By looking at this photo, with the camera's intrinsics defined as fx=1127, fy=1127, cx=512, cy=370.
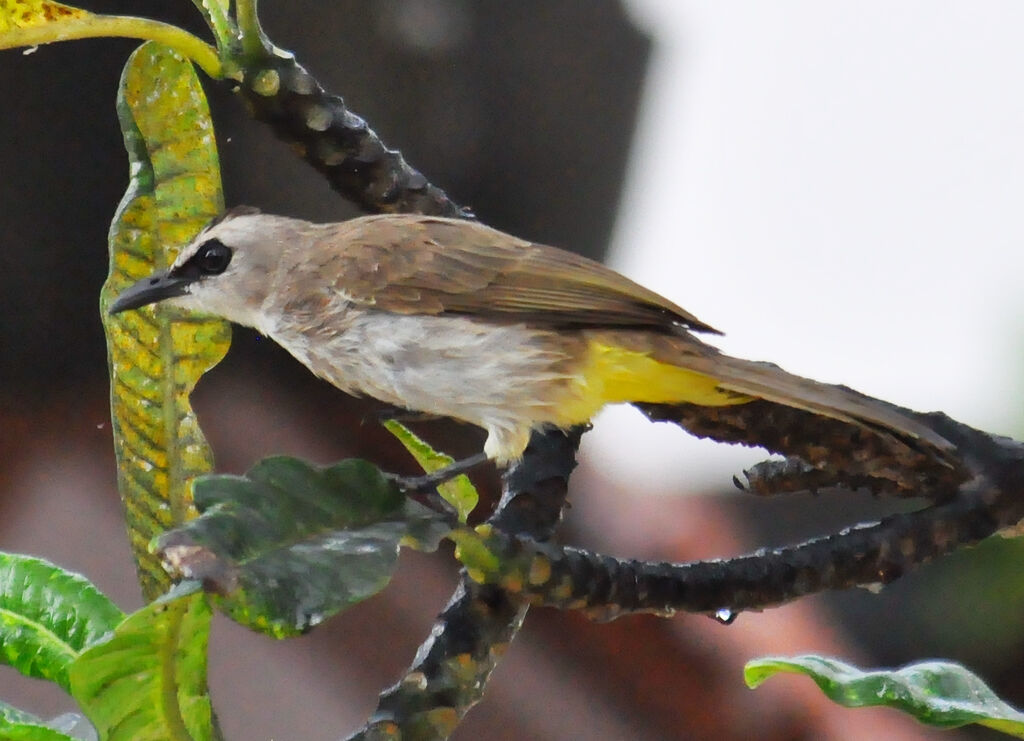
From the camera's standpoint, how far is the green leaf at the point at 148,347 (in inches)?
39.8

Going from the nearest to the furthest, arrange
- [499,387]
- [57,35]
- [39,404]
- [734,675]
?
[57,35] < [499,387] < [734,675] < [39,404]

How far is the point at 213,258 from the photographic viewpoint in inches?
48.8

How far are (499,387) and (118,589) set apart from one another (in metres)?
1.42

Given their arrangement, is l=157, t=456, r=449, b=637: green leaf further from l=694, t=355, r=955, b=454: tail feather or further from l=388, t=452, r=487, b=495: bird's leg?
l=694, t=355, r=955, b=454: tail feather

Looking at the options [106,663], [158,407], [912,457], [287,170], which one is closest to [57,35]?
[158,407]

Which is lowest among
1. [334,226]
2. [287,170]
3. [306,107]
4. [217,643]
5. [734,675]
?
[217,643]

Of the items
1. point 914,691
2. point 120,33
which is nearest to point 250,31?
point 120,33

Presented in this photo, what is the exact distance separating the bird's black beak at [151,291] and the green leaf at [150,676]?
0.42 m

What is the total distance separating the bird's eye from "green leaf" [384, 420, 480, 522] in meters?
0.26

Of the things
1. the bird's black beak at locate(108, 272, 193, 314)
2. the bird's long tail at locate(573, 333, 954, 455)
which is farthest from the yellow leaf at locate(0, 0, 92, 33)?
the bird's long tail at locate(573, 333, 954, 455)

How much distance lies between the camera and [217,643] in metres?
2.29

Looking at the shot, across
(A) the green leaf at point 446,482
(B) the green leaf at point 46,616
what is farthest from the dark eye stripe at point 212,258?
(B) the green leaf at point 46,616

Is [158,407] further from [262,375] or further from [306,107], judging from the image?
[262,375]

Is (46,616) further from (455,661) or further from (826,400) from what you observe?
(826,400)
